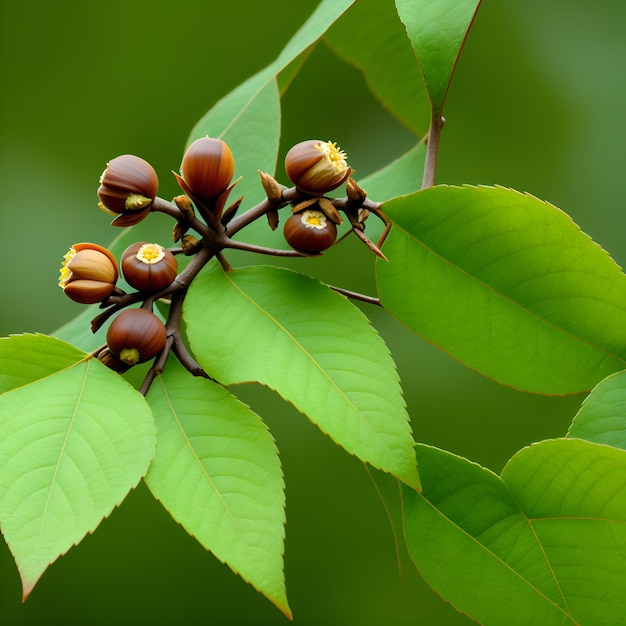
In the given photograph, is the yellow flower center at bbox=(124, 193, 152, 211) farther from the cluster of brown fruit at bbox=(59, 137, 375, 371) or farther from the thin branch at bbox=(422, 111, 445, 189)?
the thin branch at bbox=(422, 111, 445, 189)

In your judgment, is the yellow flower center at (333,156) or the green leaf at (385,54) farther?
the green leaf at (385,54)

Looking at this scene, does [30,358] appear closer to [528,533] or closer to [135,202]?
[135,202]

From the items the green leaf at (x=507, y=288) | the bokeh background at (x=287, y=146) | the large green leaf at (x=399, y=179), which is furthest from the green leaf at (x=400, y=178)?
the bokeh background at (x=287, y=146)

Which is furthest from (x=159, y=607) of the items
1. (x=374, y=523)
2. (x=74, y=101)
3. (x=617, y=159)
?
(x=617, y=159)

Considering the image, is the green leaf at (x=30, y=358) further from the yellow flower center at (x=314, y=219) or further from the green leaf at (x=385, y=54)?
the green leaf at (x=385, y=54)

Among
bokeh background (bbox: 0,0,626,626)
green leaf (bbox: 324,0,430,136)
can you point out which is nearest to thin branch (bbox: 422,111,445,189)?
green leaf (bbox: 324,0,430,136)

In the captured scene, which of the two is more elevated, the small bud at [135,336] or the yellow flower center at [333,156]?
the yellow flower center at [333,156]

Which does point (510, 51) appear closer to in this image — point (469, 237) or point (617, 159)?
point (617, 159)
